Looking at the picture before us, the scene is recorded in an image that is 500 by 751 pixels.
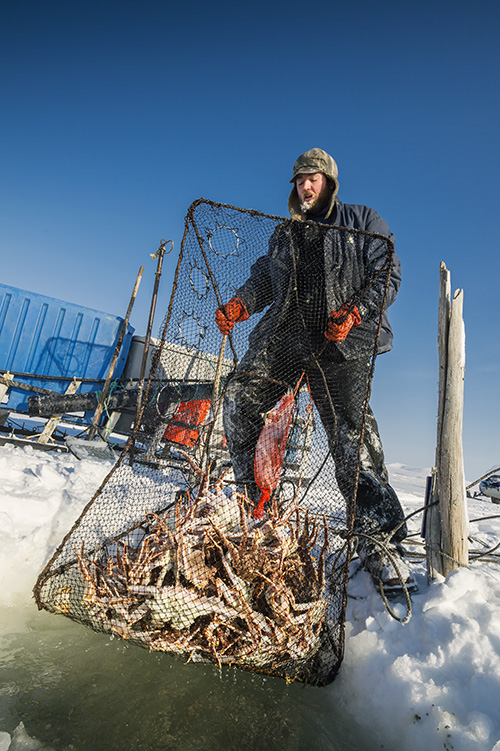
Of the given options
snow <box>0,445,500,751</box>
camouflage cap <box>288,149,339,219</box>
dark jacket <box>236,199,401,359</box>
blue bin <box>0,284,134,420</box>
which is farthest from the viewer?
blue bin <box>0,284,134,420</box>

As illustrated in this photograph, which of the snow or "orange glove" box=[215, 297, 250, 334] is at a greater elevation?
"orange glove" box=[215, 297, 250, 334]

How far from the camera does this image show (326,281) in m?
2.52

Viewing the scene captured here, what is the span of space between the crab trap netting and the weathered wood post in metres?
0.41

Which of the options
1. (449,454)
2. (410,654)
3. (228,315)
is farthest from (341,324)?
(410,654)

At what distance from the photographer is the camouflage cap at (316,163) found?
113 inches

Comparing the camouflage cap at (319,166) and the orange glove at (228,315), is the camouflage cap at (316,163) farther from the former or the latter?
the orange glove at (228,315)

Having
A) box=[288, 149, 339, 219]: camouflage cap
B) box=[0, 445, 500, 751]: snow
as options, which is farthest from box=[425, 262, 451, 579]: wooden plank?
box=[288, 149, 339, 219]: camouflage cap

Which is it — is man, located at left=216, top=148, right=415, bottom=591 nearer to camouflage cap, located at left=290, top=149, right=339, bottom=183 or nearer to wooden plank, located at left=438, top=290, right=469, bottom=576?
camouflage cap, located at left=290, top=149, right=339, bottom=183

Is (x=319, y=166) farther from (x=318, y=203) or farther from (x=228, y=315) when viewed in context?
(x=228, y=315)

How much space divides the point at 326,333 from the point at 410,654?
1603 millimetres

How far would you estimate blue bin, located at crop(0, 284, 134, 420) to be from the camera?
676 centimetres

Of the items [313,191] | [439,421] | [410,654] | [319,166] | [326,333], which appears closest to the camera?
[410,654]

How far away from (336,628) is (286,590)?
0.48m

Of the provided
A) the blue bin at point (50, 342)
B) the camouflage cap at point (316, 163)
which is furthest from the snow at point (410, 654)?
the blue bin at point (50, 342)
